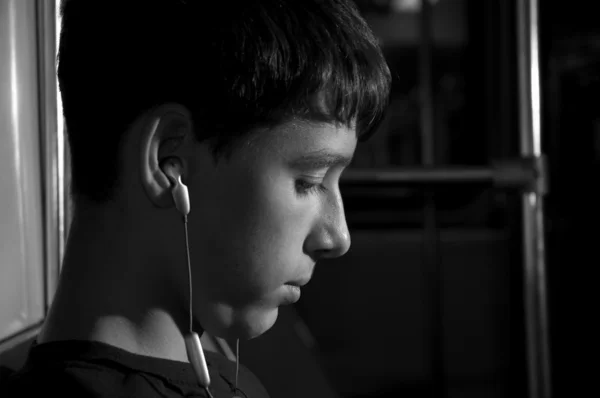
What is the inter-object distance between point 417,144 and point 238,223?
238cm

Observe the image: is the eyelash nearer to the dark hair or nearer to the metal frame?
the dark hair

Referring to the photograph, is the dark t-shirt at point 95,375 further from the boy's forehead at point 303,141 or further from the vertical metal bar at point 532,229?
the vertical metal bar at point 532,229

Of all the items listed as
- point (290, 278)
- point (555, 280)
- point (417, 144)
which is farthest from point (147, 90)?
point (417, 144)

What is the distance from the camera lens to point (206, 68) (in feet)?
1.60

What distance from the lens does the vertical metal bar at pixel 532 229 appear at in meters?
0.90

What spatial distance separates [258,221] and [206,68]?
0.12 meters

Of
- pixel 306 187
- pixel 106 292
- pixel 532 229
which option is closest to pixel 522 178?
pixel 532 229

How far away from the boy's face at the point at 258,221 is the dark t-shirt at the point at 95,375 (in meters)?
0.05

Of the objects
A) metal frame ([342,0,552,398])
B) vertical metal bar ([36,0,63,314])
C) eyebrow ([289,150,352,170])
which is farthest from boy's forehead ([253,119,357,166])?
metal frame ([342,0,552,398])

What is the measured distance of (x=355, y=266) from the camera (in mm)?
2207

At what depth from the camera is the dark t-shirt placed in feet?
1.50

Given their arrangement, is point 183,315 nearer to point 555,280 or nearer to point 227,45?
point 227,45

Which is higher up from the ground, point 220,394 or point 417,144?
point 417,144

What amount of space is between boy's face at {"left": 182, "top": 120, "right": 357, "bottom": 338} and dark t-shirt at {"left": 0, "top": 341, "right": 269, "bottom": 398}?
5cm
